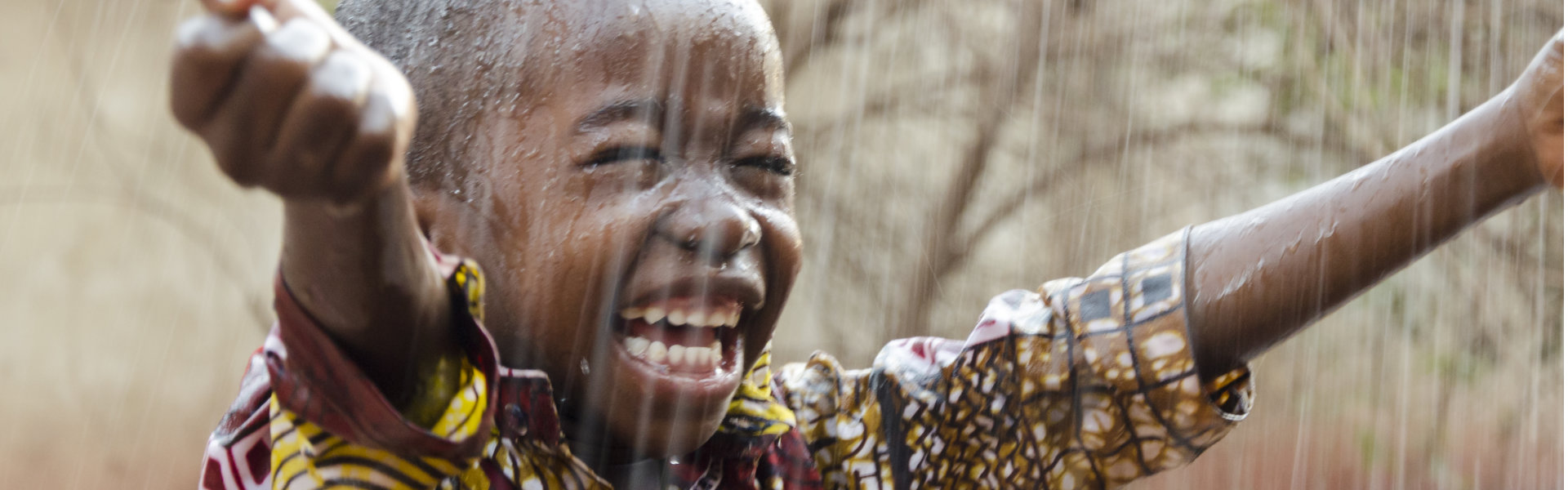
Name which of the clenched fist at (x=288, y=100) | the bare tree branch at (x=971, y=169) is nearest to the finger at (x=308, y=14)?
the clenched fist at (x=288, y=100)

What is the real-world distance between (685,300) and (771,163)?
17 cm

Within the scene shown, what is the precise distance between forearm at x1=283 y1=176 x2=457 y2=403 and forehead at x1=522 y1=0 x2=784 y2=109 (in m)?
0.31

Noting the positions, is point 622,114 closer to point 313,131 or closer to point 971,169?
point 313,131

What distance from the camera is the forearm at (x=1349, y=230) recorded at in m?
1.11

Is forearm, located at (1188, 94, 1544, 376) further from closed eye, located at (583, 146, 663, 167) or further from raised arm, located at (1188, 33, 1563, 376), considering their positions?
closed eye, located at (583, 146, 663, 167)

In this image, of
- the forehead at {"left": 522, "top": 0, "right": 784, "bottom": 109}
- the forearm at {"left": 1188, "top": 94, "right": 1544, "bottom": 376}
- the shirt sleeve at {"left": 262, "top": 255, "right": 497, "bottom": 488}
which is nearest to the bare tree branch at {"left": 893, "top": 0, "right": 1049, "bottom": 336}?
the forearm at {"left": 1188, "top": 94, "right": 1544, "bottom": 376}

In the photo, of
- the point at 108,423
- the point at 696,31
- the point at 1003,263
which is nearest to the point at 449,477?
the point at 696,31

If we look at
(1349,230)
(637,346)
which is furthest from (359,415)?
(1349,230)

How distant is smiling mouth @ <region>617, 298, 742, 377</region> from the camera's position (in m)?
1.12

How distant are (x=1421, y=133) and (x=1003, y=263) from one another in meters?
1.27

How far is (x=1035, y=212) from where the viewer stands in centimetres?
361

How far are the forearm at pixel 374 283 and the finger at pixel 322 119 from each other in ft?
0.17

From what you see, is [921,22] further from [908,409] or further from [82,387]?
[82,387]

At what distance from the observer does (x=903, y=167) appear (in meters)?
3.61
